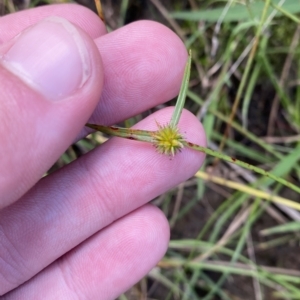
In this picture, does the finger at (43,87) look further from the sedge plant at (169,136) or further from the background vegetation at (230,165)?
the background vegetation at (230,165)

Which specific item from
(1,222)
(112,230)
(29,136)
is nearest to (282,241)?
(112,230)

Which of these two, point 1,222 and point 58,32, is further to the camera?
point 1,222

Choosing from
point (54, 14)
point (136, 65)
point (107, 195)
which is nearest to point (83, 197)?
point (107, 195)

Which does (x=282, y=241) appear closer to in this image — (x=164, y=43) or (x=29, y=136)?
(x=164, y=43)

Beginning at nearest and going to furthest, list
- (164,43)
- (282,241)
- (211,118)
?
(164,43), (211,118), (282,241)

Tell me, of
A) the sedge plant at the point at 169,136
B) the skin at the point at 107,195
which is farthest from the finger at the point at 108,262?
the sedge plant at the point at 169,136

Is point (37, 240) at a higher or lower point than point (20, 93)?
lower

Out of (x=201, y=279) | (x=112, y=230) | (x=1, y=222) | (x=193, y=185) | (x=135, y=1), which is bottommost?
(x=201, y=279)

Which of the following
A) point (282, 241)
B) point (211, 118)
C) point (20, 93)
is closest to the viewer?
point (20, 93)
